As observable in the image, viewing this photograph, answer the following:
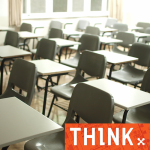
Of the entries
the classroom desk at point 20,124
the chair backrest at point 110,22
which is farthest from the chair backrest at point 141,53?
the chair backrest at point 110,22

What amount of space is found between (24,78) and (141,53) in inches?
79.7

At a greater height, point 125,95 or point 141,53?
point 141,53

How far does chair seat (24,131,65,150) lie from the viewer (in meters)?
1.75

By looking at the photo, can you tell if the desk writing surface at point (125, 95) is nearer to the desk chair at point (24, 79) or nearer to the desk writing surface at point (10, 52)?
the desk chair at point (24, 79)

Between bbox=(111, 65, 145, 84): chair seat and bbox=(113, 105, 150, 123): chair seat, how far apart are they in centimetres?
90

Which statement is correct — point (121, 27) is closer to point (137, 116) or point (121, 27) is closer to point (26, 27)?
point (26, 27)

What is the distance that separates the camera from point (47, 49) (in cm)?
367

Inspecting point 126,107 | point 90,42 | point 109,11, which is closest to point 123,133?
point 126,107

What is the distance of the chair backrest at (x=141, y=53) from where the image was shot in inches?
142

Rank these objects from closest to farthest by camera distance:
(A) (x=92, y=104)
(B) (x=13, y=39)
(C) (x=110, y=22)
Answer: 1. (A) (x=92, y=104)
2. (B) (x=13, y=39)
3. (C) (x=110, y=22)

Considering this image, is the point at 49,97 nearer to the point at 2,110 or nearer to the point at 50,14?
the point at 2,110

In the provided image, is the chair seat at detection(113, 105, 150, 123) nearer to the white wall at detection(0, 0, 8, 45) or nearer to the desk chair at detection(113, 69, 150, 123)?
the desk chair at detection(113, 69, 150, 123)

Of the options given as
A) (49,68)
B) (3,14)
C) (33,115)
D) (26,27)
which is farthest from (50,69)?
(3,14)

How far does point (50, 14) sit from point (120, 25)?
6.74ft
